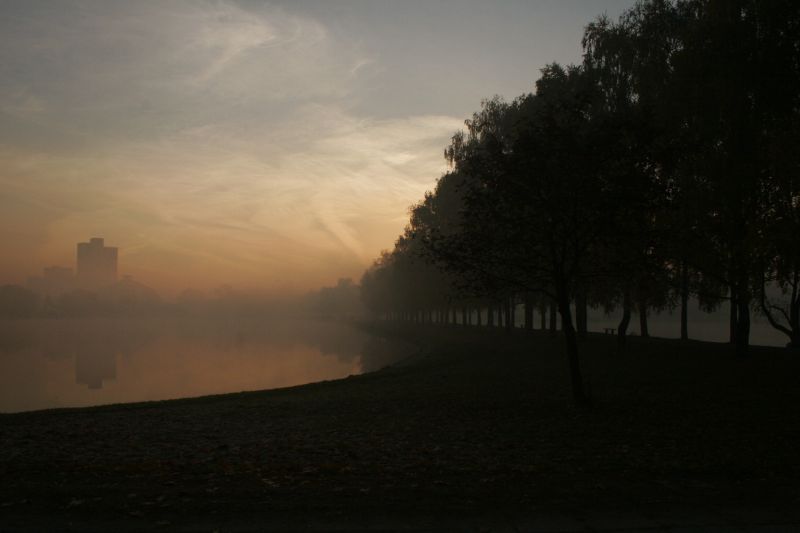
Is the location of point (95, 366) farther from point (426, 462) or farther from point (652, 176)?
point (652, 176)

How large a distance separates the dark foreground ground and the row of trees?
3936 millimetres

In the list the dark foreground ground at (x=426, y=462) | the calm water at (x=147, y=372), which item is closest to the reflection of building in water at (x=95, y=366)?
the calm water at (x=147, y=372)

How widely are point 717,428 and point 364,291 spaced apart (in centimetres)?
15680

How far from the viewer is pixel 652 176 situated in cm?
1750

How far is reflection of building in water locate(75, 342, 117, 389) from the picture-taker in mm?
38112

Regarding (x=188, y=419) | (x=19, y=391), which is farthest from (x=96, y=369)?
(x=188, y=419)

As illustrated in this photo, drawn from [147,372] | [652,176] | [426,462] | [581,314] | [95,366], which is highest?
[652,176]

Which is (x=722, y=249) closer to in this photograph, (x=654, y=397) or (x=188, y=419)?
(x=654, y=397)

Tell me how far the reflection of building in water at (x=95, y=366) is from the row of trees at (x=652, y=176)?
89.9 feet

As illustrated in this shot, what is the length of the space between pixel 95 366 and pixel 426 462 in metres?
46.2

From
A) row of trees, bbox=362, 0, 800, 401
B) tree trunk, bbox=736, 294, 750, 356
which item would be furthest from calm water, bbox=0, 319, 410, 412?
tree trunk, bbox=736, 294, 750, 356

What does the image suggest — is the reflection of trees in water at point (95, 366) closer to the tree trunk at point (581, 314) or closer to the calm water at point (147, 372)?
the calm water at point (147, 372)

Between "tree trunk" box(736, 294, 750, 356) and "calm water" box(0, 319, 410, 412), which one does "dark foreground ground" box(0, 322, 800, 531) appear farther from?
"calm water" box(0, 319, 410, 412)

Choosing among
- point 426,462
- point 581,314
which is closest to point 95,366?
point 581,314
